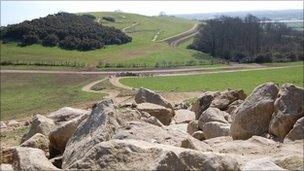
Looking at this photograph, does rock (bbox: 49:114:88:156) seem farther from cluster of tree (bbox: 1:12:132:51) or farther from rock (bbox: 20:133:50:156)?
cluster of tree (bbox: 1:12:132:51)

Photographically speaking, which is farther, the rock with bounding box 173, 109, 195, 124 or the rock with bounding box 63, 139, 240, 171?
the rock with bounding box 173, 109, 195, 124

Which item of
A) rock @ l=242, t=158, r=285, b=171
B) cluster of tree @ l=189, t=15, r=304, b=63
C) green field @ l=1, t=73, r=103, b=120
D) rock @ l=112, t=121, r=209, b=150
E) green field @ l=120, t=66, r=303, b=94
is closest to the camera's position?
rock @ l=242, t=158, r=285, b=171

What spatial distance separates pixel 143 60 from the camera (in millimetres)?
96375

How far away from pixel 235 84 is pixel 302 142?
42096 mm

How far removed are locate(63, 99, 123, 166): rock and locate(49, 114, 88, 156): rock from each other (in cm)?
244

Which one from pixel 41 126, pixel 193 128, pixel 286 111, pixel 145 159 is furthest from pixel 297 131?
pixel 41 126

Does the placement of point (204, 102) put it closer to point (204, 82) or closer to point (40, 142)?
point (40, 142)

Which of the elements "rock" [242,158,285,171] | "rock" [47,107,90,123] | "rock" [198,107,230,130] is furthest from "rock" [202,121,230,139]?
"rock" [242,158,285,171]

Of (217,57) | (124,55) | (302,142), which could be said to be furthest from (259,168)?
(217,57)

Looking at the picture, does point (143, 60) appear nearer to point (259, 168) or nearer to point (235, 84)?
point (235, 84)

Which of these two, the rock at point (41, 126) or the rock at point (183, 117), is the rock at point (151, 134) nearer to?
the rock at point (41, 126)

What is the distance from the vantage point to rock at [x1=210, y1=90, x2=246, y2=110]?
80.4 ft

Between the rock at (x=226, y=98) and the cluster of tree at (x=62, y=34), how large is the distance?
3323 inches

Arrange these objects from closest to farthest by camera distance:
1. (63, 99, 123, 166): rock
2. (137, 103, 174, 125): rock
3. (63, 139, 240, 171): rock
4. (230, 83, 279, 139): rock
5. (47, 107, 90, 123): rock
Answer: (63, 139, 240, 171): rock, (63, 99, 123, 166): rock, (230, 83, 279, 139): rock, (47, 107, 90, 123): rock, (137, 103, 174, 125): rock
